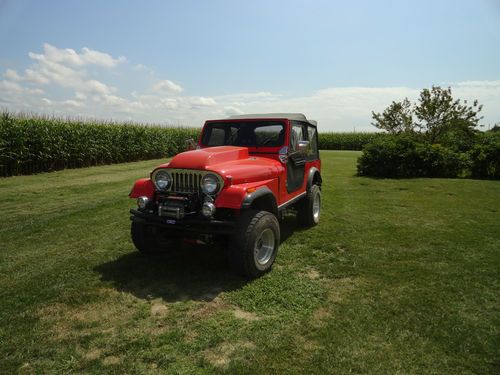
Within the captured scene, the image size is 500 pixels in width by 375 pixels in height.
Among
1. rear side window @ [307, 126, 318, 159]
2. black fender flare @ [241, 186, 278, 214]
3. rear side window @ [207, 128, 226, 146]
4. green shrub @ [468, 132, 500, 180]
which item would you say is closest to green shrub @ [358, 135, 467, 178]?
green shrub @ [468, 132, 500, 180]

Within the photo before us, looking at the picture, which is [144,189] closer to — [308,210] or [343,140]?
[308,210]

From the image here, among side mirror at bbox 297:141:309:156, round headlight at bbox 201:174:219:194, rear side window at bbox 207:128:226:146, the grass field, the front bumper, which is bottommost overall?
the grass field

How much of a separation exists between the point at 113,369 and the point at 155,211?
2141mm

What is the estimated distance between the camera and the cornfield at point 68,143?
48.6ft

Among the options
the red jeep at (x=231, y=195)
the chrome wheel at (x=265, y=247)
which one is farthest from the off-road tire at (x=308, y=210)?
the chrome wheel at (x=265, y=247)

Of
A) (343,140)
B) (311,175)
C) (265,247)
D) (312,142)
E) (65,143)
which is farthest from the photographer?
(343,140)

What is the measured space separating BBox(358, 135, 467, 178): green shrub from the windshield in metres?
10.00

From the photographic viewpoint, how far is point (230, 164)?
4699 mm

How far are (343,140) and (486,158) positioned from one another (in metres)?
34.7

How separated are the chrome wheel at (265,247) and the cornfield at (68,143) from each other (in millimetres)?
13966

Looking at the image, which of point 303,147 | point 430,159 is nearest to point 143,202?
point 303,147

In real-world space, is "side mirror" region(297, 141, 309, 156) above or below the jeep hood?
above

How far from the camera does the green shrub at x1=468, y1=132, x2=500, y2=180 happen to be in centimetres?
1340

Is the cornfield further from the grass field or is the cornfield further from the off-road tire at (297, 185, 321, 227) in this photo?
the off-road tire at (297, 185, 321, 227)
